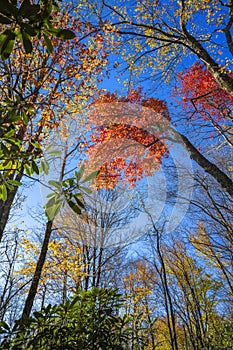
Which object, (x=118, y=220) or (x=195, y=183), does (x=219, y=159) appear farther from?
(x=118, y=220)

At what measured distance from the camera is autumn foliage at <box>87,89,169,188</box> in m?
6.22

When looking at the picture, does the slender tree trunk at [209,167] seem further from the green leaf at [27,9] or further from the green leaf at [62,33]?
the green leaf at [27,9]

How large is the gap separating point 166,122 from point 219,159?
2.10 m

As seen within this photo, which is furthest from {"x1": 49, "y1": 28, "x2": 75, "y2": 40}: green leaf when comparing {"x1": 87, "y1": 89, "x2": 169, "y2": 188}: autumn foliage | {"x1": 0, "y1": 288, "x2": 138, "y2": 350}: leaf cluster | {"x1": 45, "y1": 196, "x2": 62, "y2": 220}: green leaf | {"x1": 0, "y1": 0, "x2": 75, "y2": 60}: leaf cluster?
{"x1": 87, "y1": 89, "x2": 169, "y2": 188}: autumn foliage

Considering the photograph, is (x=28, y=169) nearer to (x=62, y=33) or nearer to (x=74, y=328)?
(x=62, y=33)

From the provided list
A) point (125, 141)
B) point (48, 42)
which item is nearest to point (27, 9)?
point (48, 42)

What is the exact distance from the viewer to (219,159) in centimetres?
696

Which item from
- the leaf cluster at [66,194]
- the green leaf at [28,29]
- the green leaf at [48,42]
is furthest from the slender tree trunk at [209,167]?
the green leaf at [28,29]

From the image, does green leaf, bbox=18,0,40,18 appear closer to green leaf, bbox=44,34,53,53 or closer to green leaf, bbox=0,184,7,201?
green leaf, bbox=44,34,53,53

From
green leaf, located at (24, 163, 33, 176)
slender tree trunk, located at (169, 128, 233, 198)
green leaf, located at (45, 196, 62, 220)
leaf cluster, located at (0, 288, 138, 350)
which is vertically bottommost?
leaf cluster, located at (0, 288, 138, 350)

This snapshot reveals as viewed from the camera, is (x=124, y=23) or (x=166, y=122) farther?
(x=166, y=122)

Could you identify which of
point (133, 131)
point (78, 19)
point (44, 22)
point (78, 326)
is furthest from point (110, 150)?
point (44, 22)

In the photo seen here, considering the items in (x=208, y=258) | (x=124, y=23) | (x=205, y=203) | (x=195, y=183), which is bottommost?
(x=208, y=258)

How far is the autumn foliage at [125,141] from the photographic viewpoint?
622 cm
